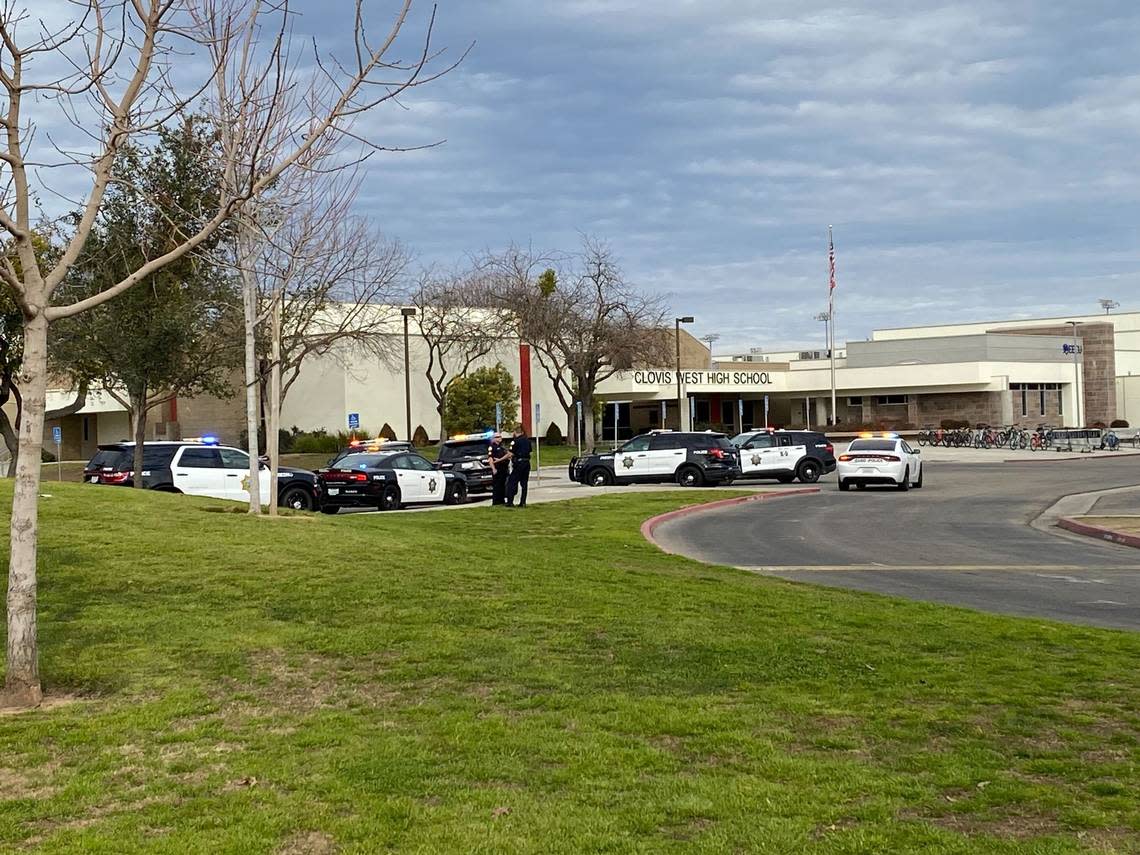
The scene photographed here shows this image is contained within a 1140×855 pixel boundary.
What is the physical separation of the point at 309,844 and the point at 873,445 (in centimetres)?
3152

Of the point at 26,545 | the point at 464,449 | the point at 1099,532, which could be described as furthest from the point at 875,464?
the point at 26,545

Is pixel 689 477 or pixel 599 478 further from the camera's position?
pixel 599 478

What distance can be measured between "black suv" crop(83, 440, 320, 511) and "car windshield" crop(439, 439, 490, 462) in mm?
6052

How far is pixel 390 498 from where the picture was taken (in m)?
29.3

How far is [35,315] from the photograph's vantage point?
766 centimetres

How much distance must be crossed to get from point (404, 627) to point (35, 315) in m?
3.89

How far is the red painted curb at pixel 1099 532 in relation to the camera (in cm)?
2042

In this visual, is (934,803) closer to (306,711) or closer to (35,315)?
(306,711)

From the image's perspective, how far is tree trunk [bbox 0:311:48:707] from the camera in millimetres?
7598

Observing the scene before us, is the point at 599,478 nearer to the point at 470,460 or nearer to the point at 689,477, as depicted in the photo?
the point at 689,477

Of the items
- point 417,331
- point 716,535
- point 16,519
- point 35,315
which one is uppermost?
point 417,331

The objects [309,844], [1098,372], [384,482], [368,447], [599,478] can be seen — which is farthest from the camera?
[1098,372]

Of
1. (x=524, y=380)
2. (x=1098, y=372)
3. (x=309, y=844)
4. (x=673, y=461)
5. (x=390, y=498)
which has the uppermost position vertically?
(x=1098, y=372)

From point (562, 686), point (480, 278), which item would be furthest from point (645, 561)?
point (480, 278)
